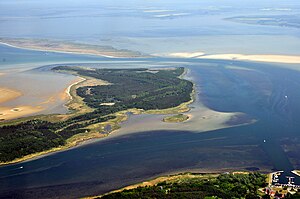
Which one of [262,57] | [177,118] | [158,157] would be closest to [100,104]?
[177,118]

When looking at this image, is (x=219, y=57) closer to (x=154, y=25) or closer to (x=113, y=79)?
(x=113, y=79)

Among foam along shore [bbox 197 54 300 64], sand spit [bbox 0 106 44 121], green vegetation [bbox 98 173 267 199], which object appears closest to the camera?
green vegetation [bbox 98 173 267 199]

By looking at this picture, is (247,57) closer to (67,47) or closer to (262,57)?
(262,57)

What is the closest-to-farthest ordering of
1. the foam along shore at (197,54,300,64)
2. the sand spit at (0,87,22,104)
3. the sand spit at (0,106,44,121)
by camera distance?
the sand spit at (0,106,44,121), the sand spit at (0,87,22,104), the foam along shore at (197,54,300,64)

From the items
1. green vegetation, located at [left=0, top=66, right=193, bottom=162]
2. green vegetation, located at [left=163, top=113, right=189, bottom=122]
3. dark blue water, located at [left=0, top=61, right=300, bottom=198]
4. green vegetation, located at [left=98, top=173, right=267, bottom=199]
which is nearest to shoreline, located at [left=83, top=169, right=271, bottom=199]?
green vegetation, located at [left=98, top=173, right=267, bottom=199]

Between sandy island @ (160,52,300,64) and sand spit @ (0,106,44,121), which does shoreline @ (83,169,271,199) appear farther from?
sandy island @ (160,52,300,64)

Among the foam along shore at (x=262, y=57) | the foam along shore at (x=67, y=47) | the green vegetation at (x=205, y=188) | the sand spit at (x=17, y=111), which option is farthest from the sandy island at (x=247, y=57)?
the green vegetation at (x=205, y=188)

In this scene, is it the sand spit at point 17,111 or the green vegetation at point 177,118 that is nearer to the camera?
the green vegetation at point 177,118

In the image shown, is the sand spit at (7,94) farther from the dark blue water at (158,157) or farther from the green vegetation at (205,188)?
the green vegetation at (205,188)
